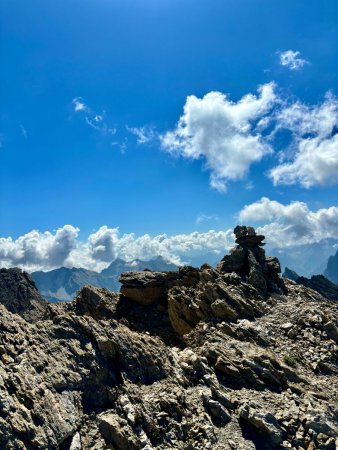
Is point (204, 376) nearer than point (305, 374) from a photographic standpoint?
Yes

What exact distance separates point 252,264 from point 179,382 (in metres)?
35.0

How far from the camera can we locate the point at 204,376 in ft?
108

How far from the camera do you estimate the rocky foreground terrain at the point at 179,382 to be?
990 inches

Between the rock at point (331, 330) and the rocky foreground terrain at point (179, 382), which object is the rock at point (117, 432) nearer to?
the rocky foreground terrain at point (179, 382)

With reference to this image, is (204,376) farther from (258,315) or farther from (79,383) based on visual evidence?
(258,315)

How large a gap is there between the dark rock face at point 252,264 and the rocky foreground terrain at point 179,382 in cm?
824

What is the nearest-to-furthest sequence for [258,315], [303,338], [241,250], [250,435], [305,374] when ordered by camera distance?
1. [250,435]
2. [305,374]
3. [303,338]
4. [258,315]
5. [241,250]

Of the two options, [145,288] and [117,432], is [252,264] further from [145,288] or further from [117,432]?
[117,432]

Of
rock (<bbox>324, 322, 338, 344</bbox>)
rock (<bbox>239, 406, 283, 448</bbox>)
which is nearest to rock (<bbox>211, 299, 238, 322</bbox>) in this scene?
rock (<bbox>324, 322, 338, 344</bbox>)

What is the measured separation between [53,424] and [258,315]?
32684mm

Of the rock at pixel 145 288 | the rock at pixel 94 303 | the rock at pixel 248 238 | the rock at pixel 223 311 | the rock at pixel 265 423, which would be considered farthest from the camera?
the rock at pixel 248 238

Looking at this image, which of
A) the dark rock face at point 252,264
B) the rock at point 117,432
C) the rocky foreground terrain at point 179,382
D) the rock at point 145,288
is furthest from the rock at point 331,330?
the rock at point 117,432

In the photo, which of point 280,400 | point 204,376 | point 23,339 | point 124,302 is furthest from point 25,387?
point 124,302

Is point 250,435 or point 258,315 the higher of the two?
point 258,315
